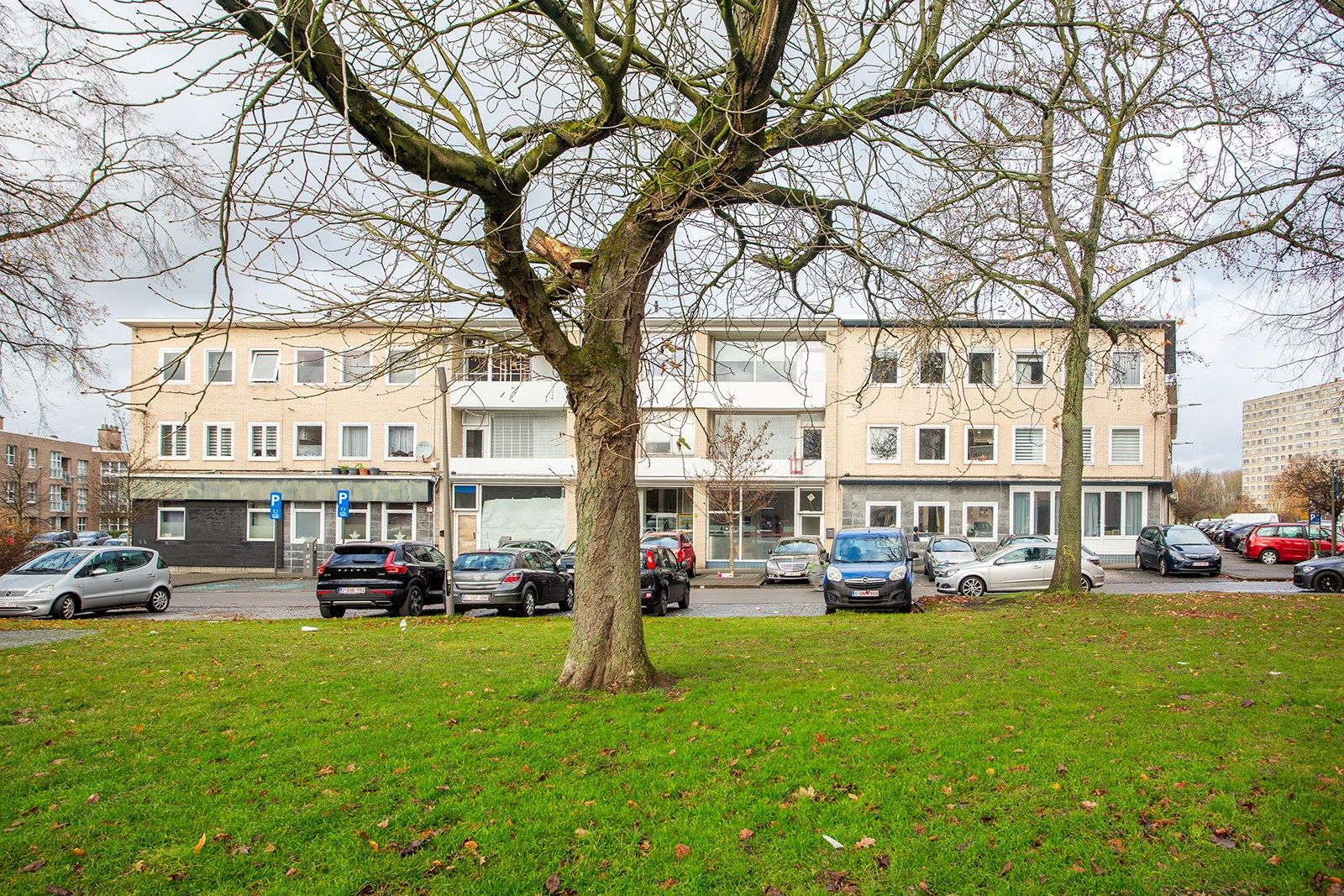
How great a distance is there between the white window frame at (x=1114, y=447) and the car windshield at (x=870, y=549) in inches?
849

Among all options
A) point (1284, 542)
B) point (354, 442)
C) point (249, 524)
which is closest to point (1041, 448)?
point (1284, 542)

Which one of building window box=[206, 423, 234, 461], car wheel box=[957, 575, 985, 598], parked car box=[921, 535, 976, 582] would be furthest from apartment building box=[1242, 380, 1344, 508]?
building window box=[206, 423, 234, 461]

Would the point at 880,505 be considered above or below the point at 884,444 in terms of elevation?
below

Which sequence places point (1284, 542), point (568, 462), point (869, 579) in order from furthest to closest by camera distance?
point (568, 462)
point (1284, 542)
point (869, 579)

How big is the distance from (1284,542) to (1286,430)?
66161mm

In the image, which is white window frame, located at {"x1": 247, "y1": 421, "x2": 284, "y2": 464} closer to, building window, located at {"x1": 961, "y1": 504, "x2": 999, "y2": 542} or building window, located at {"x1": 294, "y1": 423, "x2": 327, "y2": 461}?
building window, located at {"x1": 294, "y1": 423, "x2": 327, "y2": 461}

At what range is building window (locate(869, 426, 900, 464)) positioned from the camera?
37.3m

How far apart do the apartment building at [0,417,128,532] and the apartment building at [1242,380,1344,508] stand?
1974 inches

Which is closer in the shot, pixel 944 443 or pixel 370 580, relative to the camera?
pixel 370 580

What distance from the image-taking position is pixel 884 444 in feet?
123

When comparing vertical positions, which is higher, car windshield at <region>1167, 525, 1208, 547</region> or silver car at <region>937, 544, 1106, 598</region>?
car windshield at <region>1167, 525, 1208, 547</region>

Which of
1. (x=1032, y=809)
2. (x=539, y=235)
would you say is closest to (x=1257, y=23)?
(x=539, y=235)

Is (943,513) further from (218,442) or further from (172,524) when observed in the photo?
(172,524)

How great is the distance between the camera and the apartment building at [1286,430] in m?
14.5
